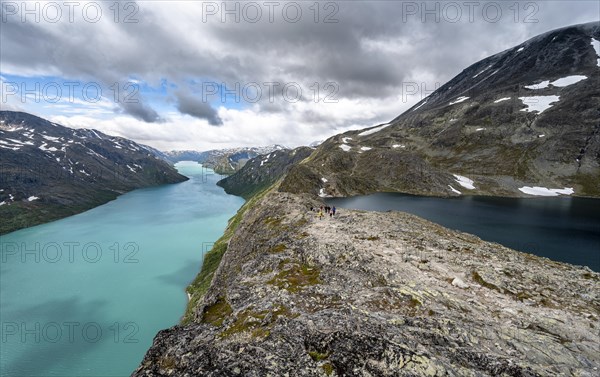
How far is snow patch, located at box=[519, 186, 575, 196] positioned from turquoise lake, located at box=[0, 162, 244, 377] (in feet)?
593

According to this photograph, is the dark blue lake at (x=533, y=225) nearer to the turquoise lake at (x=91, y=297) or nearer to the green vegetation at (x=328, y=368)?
the green vegetation at (x=328, y=368)

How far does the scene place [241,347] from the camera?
1563 centimetres

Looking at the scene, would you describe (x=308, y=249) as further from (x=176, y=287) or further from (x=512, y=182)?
(x=512, y=182)

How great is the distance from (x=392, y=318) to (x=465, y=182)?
184m

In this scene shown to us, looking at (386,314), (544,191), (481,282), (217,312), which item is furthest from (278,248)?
(544,191)

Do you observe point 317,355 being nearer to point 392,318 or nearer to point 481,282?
point 392,318

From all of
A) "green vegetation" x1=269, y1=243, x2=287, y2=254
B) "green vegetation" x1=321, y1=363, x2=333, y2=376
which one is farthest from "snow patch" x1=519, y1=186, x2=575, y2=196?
"green vegetation" x1=321, y1=363, x2=333, y2=376

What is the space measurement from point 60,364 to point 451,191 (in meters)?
175

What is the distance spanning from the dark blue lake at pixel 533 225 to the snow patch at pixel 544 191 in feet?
110

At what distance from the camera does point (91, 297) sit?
82.1 metres

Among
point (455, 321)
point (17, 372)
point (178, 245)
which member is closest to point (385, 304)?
point (455, 321)

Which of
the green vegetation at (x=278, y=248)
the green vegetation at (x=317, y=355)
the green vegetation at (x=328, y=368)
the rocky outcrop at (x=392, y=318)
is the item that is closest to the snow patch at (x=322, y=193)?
the green vegetation at (x=278, y=248)

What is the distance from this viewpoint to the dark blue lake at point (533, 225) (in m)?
61.2

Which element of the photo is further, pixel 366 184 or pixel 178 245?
pixel 366 184
